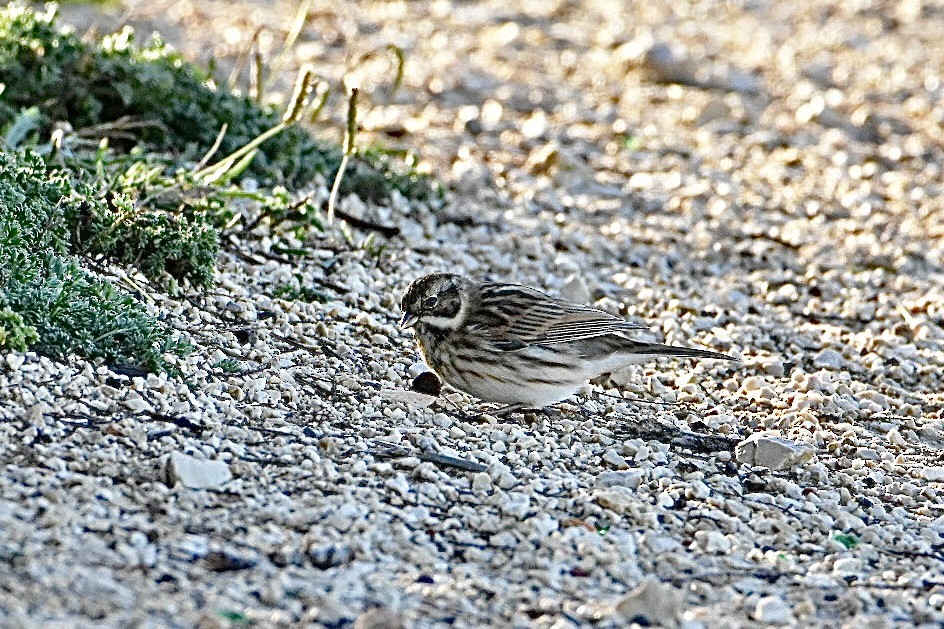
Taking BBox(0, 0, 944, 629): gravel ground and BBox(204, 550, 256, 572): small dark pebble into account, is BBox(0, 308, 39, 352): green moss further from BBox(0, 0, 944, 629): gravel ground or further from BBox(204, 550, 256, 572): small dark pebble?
BBox(204, 550, 256, 572): small dark pebble

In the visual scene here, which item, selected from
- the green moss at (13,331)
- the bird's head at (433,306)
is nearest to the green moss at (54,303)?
the green moss at (13,331)

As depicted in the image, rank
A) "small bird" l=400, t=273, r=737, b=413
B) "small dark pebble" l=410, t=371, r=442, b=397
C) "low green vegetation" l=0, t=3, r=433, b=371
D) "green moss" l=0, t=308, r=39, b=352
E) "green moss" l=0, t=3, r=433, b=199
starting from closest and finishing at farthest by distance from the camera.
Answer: "green moss" l=0, t=308, r=39, b=352, "low green vegetation" l=0, t=3, r=433, b=371, "small bird" l=400, t=273, r=737, b=413, "small dark pebble" l=410, t=371, r=442, b=397, "green moss" l=0, t=3, r=433, b=199

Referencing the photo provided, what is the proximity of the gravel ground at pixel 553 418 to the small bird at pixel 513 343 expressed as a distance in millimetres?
162

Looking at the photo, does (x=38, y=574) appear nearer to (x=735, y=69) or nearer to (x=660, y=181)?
(x=660, y=181)

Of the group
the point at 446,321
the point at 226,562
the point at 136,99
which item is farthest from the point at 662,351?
the point at 136,99

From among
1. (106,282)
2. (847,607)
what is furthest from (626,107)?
(847,607)

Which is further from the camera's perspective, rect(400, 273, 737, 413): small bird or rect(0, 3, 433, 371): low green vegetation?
rect(400, 273, 737, 413): small bird

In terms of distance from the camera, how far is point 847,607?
15.6 feet

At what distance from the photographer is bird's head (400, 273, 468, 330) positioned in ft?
Answer: 22.0

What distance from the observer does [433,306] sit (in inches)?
264

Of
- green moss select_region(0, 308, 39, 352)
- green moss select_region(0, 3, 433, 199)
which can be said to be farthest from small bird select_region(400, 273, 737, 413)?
green moss select_region(0, 3, 433, 199)

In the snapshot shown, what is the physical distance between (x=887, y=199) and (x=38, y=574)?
806 cm

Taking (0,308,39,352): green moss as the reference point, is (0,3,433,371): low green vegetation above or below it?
above

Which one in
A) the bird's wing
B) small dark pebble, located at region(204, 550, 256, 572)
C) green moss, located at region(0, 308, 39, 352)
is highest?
the bird's wing
